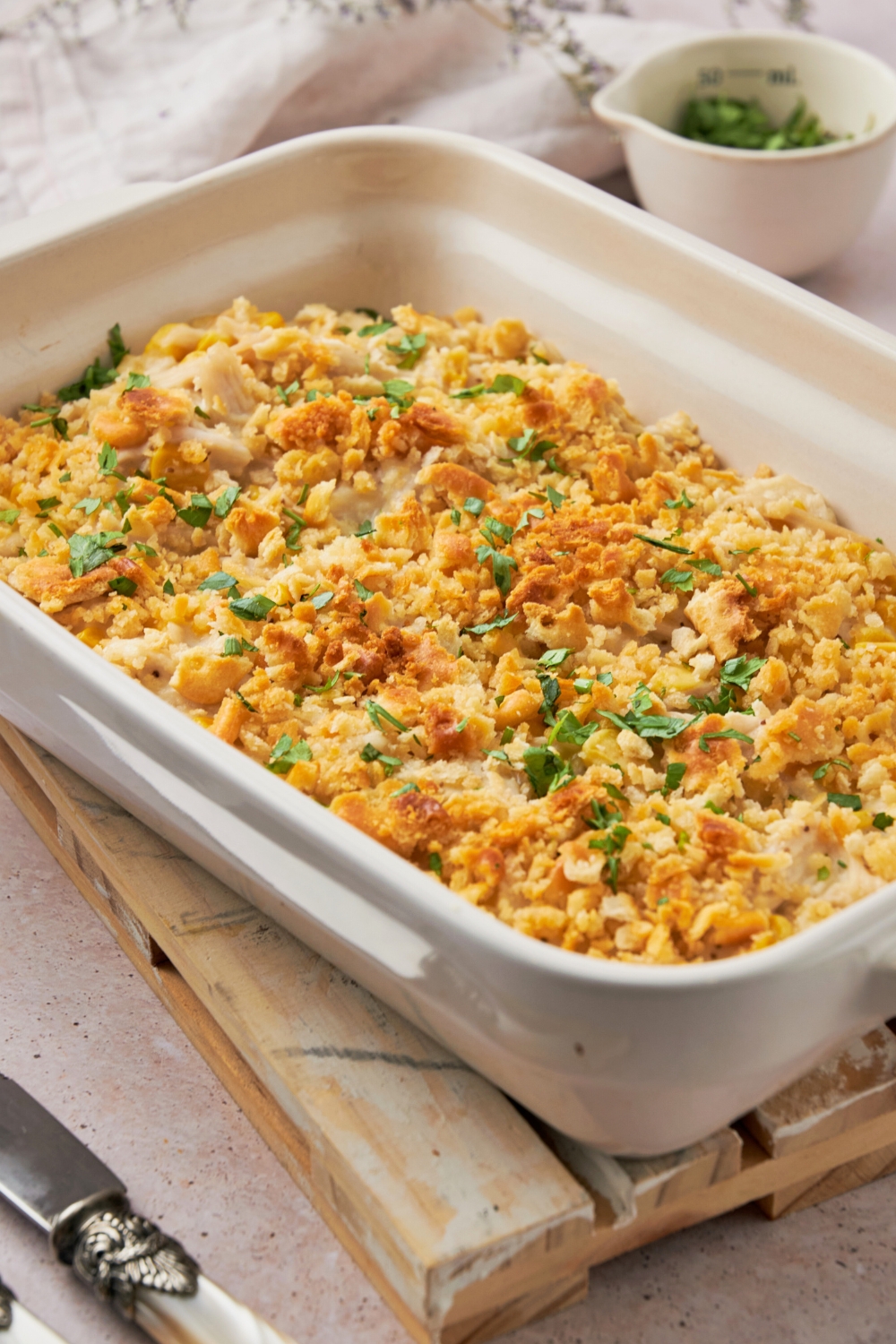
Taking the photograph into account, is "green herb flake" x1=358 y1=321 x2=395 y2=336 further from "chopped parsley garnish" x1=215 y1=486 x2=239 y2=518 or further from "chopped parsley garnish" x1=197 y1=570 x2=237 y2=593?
"chopped parsley garnish" x1=197 y1=570 x2=237 y2=593

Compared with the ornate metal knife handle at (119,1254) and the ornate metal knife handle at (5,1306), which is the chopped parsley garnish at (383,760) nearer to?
the ornate metal knife handle at (119,1254)

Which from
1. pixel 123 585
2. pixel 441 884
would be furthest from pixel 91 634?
pixel 441 884

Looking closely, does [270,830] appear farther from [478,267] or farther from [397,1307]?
[478,267]

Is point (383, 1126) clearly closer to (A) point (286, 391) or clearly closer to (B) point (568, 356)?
(A) point (286, 391)

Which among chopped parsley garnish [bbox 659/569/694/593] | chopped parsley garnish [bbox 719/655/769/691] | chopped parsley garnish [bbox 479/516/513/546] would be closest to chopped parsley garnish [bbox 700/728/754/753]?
chopped parsley garnish [bbox 719/655/769/691]

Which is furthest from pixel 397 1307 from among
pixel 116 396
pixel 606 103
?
pixel 606 103

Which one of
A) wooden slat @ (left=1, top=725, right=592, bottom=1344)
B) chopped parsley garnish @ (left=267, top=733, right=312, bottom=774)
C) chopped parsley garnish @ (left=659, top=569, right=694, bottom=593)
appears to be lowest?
wooden slat @ (left=1, top=725, right=592, bottom=1344)

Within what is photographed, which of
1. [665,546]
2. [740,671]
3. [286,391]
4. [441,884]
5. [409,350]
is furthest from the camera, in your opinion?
[409,350]

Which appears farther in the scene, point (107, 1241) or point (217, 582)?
point (217, 582)
